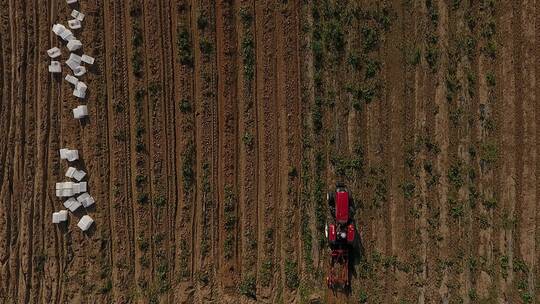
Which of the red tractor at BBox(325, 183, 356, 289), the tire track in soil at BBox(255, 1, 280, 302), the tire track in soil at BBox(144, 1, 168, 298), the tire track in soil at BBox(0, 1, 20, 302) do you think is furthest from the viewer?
the tire track in soil at BBox(255, 1, 280, 302)

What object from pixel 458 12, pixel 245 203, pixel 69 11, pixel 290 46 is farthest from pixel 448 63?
pixel 69 11

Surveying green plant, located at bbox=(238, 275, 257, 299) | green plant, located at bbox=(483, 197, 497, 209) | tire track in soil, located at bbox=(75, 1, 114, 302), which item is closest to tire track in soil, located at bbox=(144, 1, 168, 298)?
tire track in soil, located at bbox=(75, 1, 114, 302)

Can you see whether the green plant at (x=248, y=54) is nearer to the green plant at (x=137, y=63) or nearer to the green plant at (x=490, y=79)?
the green plant at (x=137, y=63)

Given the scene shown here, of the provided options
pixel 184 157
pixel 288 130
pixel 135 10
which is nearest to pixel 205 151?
pixel 184 157

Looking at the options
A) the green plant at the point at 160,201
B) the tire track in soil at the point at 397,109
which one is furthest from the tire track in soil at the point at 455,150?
the green plant at the point at 160,201

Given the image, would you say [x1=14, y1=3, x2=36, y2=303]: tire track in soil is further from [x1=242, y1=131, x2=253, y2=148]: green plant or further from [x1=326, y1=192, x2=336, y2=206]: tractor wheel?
[x1=326, y1=192, x2=336, y2=206]: tractor wheel

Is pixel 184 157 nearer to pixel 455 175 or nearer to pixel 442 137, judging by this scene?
pixel 442 137
